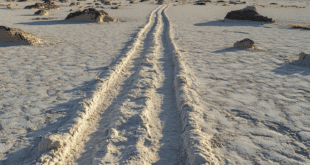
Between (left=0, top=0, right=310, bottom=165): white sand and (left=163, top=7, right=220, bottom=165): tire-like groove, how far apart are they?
0.01 m

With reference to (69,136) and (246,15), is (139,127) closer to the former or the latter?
(69,136)

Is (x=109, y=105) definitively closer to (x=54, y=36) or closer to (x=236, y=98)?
(x=236, y=98)

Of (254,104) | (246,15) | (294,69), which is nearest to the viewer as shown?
(254,104)

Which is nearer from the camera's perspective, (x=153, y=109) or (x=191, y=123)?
(x=191, y=123)

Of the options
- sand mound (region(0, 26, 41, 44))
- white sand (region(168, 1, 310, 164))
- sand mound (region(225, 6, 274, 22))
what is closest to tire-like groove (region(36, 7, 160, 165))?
white sand (region(168, 1, 310, 164))

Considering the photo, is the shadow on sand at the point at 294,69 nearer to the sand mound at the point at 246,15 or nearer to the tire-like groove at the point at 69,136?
the tire-like groove at the point at 69,136

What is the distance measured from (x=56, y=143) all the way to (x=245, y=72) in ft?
12.7

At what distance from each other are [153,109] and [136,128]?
53 centimetres

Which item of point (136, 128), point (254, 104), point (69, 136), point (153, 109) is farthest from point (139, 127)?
point (254, 104)

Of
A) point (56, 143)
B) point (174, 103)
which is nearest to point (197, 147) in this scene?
point (174, 103)

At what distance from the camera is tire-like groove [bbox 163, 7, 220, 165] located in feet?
6.61

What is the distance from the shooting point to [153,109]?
9.74 ft

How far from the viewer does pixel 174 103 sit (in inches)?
124

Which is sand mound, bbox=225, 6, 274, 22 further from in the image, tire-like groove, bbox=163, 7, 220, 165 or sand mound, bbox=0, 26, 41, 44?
sand mound, bbox=0, 26, 41, 44
